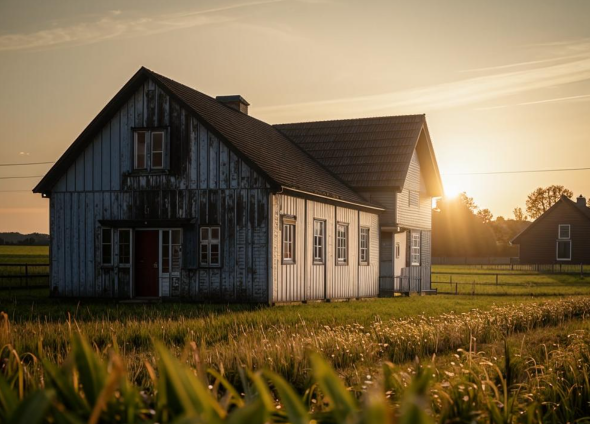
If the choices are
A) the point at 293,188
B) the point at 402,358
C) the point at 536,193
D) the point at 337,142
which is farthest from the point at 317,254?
the point at 536,193

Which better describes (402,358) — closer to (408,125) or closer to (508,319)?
(508,319)

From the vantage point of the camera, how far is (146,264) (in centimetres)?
2461

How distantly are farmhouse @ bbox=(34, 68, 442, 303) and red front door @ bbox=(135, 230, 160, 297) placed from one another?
0.03m

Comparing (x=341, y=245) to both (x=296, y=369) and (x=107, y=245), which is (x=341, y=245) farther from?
(x=296, y=369)

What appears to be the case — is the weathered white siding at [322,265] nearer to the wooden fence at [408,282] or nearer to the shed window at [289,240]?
the shed window at [289,240]

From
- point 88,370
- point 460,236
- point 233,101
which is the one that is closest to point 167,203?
point 233,101

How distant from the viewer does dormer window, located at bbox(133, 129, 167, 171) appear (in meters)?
24.5

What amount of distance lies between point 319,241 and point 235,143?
5301 millimetres

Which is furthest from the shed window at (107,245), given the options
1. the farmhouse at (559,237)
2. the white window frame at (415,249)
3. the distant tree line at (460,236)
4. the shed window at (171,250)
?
the distant tree line at (460,236)

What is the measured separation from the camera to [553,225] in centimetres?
6988

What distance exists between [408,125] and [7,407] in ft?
112

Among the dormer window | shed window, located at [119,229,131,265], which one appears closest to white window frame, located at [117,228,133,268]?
shed window, located at [119,229,131,265]

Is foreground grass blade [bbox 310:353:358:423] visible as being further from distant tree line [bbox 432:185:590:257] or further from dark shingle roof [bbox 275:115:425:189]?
distant tree line [bbox 432:185:590:257]

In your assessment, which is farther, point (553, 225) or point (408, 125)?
point (553, 225)
